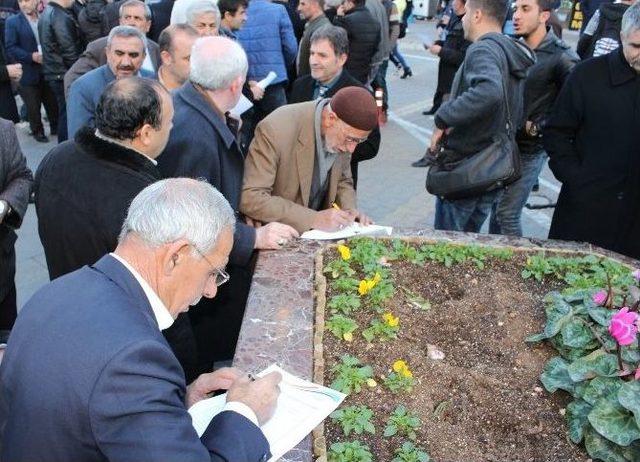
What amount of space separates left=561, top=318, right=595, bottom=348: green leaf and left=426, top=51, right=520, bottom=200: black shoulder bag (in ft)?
5.09

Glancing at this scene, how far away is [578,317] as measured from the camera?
250 centimetres

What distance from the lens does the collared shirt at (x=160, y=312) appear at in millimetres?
1702

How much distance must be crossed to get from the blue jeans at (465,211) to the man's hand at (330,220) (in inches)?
44.2

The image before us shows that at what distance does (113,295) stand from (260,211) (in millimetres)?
1747

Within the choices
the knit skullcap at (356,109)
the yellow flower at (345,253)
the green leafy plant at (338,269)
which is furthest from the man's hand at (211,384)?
the knit skullcap at (356,109)

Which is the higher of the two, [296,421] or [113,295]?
[113,295]

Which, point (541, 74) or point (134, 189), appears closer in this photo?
point (134, 189)

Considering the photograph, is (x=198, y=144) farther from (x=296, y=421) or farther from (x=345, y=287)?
(x=296, y=421)

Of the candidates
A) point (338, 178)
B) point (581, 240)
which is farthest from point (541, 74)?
point (338, 178)

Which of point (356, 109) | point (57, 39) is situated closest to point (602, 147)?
point (356, 109)

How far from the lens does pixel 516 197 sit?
15.0ft

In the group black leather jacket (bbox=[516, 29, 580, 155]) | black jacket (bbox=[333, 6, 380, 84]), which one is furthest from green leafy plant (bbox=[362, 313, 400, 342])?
black jacket (bbox=[333, 6, 380, 84])

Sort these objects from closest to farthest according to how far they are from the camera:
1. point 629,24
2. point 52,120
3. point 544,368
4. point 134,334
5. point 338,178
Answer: point 134,334
point 544,368
point 629,24
point 338,178
point 52,120

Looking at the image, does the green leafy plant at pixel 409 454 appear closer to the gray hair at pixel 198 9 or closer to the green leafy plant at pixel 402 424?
the green leafy plant at pixel 402 424
